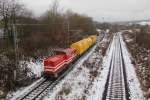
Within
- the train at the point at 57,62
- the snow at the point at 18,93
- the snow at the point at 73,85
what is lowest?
the snow at the point at 18,93

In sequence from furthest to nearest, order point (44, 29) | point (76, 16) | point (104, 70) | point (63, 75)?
point (76, 16), point (44, 29), point (104, 70), point (63, 75)

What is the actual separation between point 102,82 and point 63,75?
4.53 metres

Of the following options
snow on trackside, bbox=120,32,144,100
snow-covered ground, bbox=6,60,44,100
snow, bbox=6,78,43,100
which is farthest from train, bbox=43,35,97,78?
snow on trackside, bbox=120,32,144,100

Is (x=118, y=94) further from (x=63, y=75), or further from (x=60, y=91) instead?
(x=63, y=75)

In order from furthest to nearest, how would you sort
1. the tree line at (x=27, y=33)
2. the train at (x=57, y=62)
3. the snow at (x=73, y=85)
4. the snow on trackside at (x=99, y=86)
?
the tree line at (x=27, y=33) → the train at (x=57, y=62) → the snow at (x=73, y=85) → the snow on trackside at (x=99, y=86)

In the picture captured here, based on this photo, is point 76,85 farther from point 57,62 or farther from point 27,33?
point 27,33

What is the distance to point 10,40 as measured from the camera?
38.1 metres

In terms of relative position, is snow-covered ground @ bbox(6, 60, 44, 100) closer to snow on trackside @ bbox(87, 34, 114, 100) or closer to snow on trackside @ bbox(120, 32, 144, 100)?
snow on trackside @ bbox(87, 34, 114, 100)

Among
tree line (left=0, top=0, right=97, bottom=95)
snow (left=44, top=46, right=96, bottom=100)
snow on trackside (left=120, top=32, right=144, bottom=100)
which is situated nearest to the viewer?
snow on trackside (left=120, top=32, right=144, bottom=100)

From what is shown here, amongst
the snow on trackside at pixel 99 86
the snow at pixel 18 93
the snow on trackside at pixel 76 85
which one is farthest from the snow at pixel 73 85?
the snow at pixel 18 93

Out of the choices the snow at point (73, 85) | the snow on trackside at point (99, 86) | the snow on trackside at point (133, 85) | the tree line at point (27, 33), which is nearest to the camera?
the snow on trackside at point (133, 85)

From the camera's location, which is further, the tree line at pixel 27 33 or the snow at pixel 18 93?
the tree line at pixel 27 33

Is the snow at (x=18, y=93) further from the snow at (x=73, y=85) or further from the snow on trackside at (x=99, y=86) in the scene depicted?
the snow on trackside at (x=99, y=86)

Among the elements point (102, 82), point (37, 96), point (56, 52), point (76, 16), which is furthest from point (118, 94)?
point (76, 16)
